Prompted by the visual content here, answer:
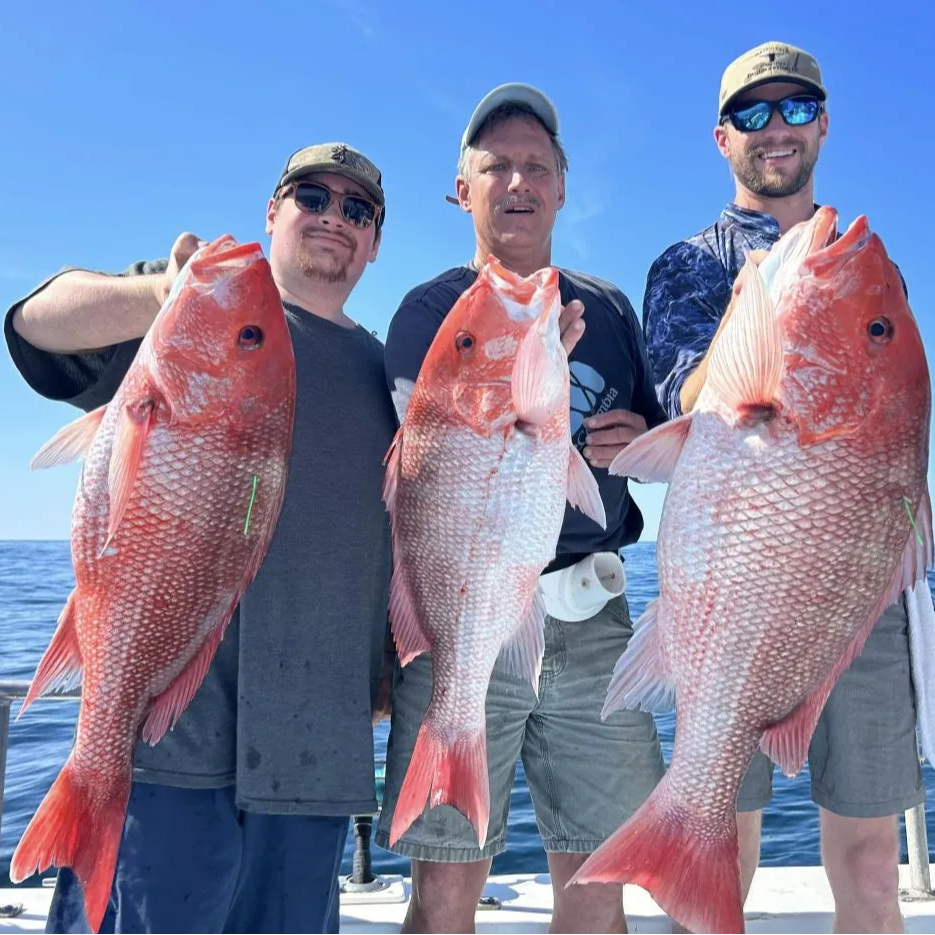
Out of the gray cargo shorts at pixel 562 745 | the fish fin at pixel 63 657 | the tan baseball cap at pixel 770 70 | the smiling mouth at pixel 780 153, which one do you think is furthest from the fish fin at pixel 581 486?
the tan baseball cap at pixel 770 70

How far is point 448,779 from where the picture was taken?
94.4 inches

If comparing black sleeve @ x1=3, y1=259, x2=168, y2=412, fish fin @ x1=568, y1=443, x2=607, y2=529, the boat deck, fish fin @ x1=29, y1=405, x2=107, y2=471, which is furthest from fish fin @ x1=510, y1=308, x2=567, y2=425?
the boat deck

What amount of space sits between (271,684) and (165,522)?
2.41ft

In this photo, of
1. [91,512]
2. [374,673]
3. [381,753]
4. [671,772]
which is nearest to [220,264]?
[91,512]

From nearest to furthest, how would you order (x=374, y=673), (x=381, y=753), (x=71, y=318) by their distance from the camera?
(x=71, y=318), (x=374, y=673), (x=381, y=753)

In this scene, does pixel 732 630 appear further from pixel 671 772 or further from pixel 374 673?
pixel 374 673

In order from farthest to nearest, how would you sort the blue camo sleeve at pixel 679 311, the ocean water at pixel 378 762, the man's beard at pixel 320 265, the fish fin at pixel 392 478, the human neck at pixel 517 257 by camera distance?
the ocean water at pixel 378 762 → the human neck at pixel 517 257 → the man's beard at pixel 320 265 → the blue camo sleeve at pixel 679 311 → the fish fin at pixel 392 478

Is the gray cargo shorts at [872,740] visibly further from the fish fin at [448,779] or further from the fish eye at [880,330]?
the fish eye at [880,330]

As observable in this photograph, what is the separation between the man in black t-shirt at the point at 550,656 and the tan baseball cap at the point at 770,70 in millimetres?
828

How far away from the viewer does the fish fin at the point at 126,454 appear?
2.14 m

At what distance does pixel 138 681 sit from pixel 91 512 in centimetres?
50

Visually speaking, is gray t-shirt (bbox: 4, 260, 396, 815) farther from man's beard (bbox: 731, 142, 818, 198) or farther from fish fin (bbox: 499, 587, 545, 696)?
man's beard (bbox: 731, 142, 818, 198)

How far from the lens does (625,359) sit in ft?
10.5

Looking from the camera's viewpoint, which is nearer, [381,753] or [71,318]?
[71,318]
